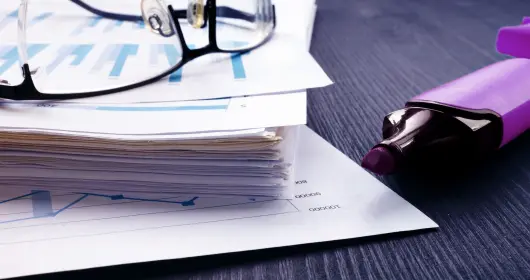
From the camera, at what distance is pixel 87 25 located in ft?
1.97

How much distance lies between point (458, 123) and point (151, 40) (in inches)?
13.3

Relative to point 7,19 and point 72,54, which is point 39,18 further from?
point 72,54

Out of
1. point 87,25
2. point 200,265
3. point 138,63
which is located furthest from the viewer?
point 87,25

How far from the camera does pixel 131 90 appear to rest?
1.33 feet

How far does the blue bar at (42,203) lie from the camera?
1.04 ft

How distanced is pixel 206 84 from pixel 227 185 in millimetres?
122

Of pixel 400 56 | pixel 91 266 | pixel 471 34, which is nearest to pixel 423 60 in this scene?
pixel 400 56

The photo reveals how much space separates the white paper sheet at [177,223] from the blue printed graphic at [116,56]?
0.15 metres

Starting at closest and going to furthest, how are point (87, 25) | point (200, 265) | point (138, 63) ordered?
1. point (200, 265)
2. point (138, 63)
3. point (87, 25)

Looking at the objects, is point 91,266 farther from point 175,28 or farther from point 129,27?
point 129,27

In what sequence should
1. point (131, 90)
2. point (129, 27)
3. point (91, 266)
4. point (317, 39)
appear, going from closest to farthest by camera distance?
point (91, 266) → point (131, 90) → point (129, 27) → point (317, 39)

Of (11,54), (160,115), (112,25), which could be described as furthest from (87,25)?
(160,115)

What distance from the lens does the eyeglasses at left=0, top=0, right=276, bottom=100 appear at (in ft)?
1.30

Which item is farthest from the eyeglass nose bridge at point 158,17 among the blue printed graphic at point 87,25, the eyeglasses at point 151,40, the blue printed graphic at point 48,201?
the blue printed graphic at point 48,201
